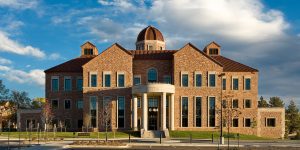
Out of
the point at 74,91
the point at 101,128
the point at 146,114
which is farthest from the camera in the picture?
the point at 74,91

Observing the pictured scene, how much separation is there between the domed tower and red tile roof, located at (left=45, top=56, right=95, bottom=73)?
13.8m

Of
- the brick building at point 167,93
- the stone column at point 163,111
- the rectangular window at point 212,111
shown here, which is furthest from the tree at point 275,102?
the stone column at point 163,111

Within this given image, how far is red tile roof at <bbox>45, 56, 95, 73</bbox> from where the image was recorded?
75625mm

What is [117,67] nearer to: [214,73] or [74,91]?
[74,91]

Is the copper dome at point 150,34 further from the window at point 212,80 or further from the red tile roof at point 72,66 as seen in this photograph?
the window at point 212,80

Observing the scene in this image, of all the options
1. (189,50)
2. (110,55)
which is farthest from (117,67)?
(189,50)

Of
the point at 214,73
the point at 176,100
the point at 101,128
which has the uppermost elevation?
the point at 214,73

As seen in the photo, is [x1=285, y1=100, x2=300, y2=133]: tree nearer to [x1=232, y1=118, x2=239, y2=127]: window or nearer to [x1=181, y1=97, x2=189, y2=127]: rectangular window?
[x1=232, y1=118, x2=239, y2=127]: window

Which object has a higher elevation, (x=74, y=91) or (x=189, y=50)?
(x=189, y=50)

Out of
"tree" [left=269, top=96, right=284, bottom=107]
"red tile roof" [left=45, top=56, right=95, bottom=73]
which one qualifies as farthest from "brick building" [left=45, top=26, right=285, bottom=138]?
"tree" [left=269, top=96, right=284, bottom=107]

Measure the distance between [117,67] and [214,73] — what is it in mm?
16029

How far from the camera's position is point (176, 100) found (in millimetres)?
69750

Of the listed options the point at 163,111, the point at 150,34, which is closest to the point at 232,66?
the point at 163,111

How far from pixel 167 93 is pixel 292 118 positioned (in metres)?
42.5
